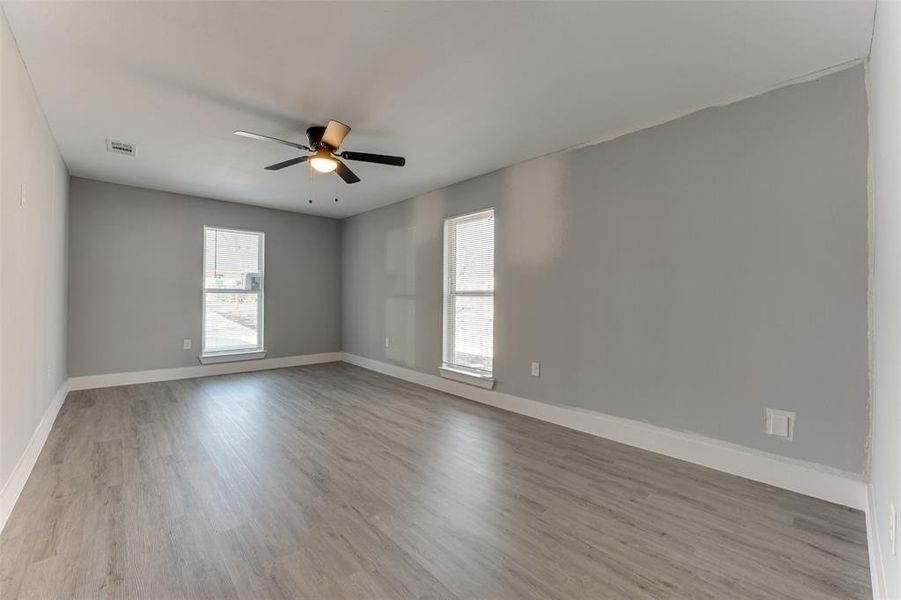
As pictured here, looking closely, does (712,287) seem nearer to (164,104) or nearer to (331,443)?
(331,443)

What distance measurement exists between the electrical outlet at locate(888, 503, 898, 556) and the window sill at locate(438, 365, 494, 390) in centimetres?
299

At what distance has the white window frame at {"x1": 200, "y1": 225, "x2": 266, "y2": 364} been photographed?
5.52m

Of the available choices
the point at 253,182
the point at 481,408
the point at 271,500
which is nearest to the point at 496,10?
the point at 271,500

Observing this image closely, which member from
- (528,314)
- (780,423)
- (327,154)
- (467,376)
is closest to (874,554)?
(780,423)

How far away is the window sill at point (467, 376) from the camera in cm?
421

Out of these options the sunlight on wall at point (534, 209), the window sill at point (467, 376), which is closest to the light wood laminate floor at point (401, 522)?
the window sill at point (467, 376)

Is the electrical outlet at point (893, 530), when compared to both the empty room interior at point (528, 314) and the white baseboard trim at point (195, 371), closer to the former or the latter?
the empty room interior at point (528, 314)

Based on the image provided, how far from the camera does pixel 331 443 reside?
3.06 m

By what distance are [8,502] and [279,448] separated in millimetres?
1346

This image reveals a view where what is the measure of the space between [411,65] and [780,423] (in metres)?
3.04

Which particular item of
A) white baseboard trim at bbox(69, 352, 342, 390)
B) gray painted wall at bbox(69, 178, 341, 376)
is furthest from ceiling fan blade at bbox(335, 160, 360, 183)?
white baseboard trim at bbox(69, 352, 342, 390)

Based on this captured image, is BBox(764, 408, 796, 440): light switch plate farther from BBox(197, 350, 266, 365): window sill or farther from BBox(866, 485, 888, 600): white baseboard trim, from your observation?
BBox(197, 350, 266, 365): window sill

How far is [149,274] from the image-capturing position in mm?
5129

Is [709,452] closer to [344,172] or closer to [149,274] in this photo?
[344,172]
